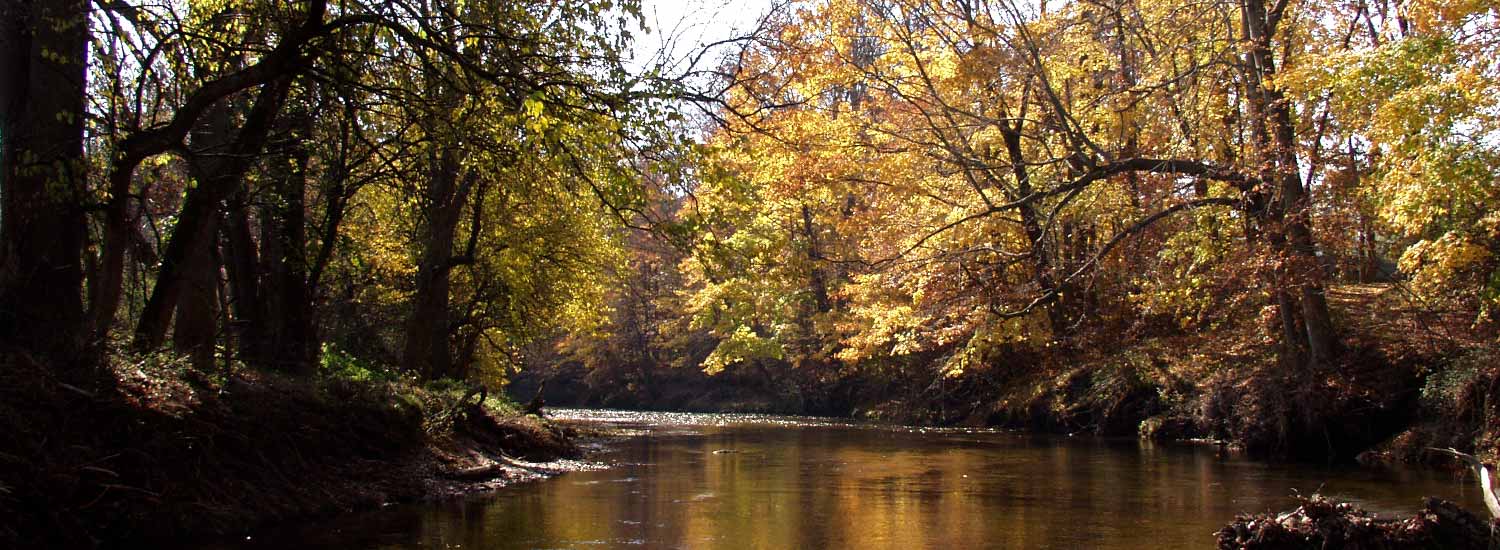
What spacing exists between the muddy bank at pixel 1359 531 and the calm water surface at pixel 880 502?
3.03ft

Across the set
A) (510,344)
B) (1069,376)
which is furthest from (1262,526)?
(510,344)

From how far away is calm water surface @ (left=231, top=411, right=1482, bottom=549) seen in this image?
8.57 metres

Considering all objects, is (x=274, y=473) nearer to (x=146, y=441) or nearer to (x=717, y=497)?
(x=146, y=441)

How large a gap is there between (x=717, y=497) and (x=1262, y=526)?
5.80 meters

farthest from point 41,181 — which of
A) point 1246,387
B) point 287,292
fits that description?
point 1246,387

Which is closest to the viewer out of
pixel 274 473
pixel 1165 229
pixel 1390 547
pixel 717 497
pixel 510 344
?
pixel 1390 547

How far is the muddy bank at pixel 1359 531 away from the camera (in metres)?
7.01

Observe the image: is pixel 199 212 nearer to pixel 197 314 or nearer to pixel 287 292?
pixel 197 314

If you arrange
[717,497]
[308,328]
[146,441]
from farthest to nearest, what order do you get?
[308,328], [717,497], [146,441]

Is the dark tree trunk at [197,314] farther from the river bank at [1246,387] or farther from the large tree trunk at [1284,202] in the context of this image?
the large tree trunk at [1284,202]

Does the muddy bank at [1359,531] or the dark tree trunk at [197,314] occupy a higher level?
the dark tree trunk at [197,314]

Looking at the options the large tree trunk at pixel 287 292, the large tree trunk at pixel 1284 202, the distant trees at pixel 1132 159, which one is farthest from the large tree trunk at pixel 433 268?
the large tree trunk at pixel 1284 202

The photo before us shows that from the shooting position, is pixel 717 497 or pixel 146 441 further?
pixel 717 497

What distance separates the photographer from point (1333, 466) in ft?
49.8
